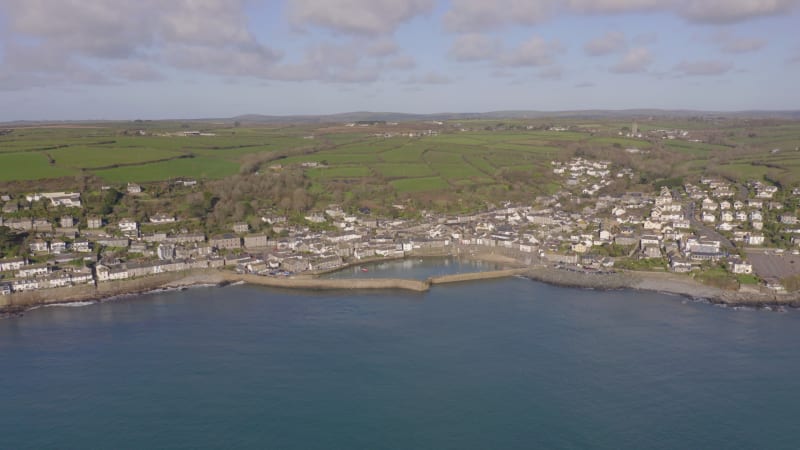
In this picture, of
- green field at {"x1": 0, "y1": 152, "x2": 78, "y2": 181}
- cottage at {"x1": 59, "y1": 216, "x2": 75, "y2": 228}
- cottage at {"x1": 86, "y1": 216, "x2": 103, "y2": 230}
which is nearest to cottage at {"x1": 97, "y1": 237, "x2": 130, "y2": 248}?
cottage at {"x1": 86, "y1": 216, "x2": 103, "y2": 230}

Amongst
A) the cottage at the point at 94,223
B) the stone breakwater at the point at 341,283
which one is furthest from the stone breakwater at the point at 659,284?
the cottage at the point at 94,223

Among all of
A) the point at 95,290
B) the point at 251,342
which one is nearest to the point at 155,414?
the point at 251,342

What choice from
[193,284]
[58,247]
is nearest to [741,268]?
[193,284]

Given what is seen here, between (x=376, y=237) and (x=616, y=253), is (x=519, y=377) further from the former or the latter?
(x=376, y=237)

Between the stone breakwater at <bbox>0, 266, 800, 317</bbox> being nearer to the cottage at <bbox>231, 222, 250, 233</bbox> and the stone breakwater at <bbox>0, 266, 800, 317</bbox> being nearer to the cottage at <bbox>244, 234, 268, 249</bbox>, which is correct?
the cottage at <bbox>244, 234, 268, 249</bbox>

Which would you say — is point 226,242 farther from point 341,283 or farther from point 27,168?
point 27,168
